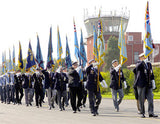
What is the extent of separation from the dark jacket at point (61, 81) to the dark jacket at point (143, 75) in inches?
196

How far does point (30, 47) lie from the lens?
76.5 feet

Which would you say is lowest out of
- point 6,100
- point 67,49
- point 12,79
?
point 6,100

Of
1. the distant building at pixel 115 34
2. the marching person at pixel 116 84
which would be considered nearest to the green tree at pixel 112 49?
the distant building at pixel 115 34

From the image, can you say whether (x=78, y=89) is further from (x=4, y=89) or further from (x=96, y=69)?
(x=4, y=89)

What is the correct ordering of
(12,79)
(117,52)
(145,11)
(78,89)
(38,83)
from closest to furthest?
(145,11)
(78,89)
(38,83)
(12,79)
(117,52)

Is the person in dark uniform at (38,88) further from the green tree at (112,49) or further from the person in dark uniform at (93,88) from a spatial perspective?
the green tree at (112,49)

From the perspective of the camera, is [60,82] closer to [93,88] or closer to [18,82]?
[93,88]

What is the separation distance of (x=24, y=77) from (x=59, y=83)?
5.23 metres

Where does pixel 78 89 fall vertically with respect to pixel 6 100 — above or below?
above

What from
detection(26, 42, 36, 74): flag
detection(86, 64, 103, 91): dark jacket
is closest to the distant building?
detection(26, 42, 36, 74): flag

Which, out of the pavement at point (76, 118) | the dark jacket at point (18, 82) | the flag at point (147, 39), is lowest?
the pavement at point (76, 118)

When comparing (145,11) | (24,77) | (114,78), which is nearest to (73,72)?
(114,78)

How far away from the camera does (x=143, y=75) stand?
420 inches

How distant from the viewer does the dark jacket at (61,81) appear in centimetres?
1496
